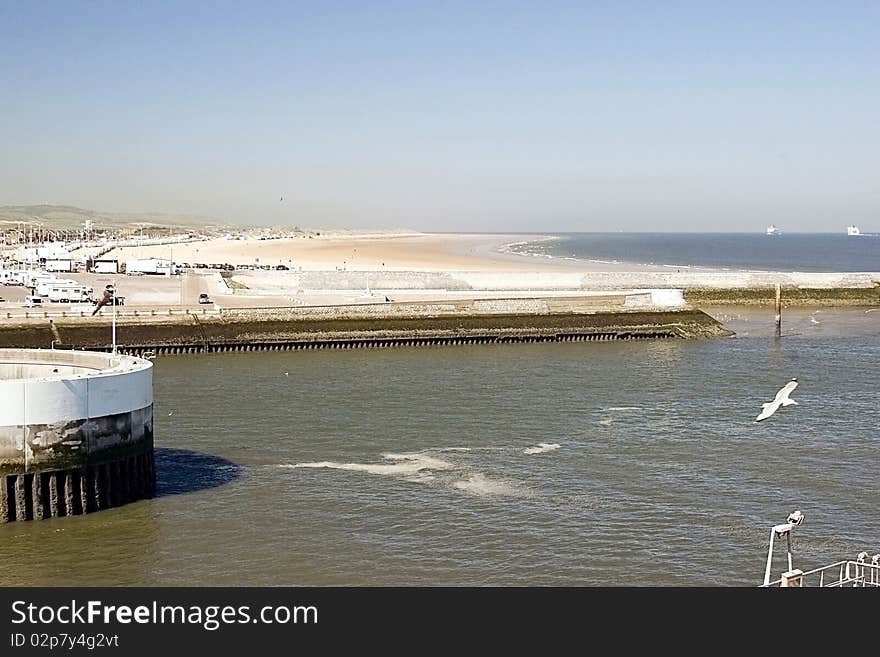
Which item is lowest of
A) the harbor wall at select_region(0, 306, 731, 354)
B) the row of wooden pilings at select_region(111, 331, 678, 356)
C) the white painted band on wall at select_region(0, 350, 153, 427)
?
the row of wooden pilings at select_region(111, 331, 678, 356)

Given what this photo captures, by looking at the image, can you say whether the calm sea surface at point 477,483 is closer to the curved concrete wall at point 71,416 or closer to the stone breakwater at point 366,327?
the curved concrete wall at point 71,416

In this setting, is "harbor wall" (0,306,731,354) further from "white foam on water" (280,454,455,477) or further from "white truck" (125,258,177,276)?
"white truck" (125,258,177,276)

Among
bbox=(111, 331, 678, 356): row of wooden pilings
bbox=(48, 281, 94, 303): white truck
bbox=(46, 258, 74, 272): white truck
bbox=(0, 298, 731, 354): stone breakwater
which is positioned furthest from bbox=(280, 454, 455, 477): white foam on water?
bbox=(46, 258, 74, 272): white truck

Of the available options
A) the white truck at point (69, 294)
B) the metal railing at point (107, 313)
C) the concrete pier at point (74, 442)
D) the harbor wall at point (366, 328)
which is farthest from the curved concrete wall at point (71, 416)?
the white truck at point (69, 294)

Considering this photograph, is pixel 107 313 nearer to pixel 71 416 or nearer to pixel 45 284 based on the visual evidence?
pixel 45 284

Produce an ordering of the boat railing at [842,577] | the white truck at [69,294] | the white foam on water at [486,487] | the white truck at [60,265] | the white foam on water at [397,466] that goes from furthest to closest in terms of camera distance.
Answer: the white truck at [60,265] < the white truck at [69,294] < the white foam on water at [397,466] < the white foam on water at [486,487] < the boat railing at [842,577]

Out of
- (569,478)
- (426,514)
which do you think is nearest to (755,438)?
(569,478)
